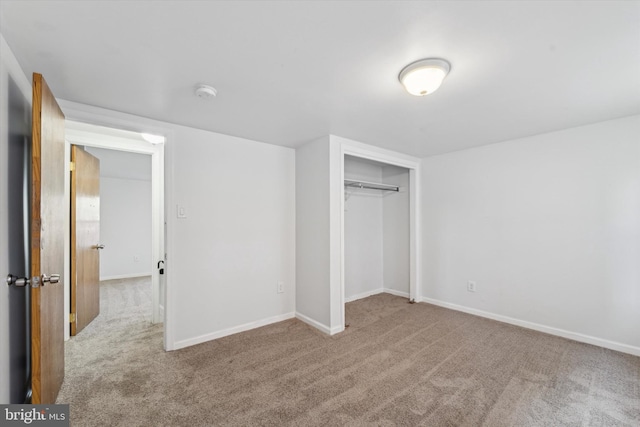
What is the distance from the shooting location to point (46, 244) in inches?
63.4

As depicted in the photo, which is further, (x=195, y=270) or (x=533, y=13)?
(x=195, y=270)

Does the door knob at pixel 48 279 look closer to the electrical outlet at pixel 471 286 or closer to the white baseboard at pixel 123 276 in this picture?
the electrical outlet at pixel 471 286

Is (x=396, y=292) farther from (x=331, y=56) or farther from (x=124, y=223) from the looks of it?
(x=124, y=223)

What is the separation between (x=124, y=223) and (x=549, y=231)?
7.70 meters

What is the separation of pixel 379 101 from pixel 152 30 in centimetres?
157

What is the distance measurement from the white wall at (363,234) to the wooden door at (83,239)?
3.34m

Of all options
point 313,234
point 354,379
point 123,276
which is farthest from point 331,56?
point 123,276

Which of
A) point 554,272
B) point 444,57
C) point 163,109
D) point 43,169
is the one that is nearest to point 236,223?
point 163,109

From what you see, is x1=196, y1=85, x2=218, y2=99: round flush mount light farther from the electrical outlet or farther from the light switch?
the electrical outlet

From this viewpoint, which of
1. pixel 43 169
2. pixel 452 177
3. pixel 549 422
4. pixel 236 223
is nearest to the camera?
pixel 43 169

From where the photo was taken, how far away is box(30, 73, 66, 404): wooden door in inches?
56.6

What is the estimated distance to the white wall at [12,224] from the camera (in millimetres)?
1403

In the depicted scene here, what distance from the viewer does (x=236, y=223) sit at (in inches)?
120

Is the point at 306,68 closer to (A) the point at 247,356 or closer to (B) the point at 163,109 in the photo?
(B) the point at 163,109
